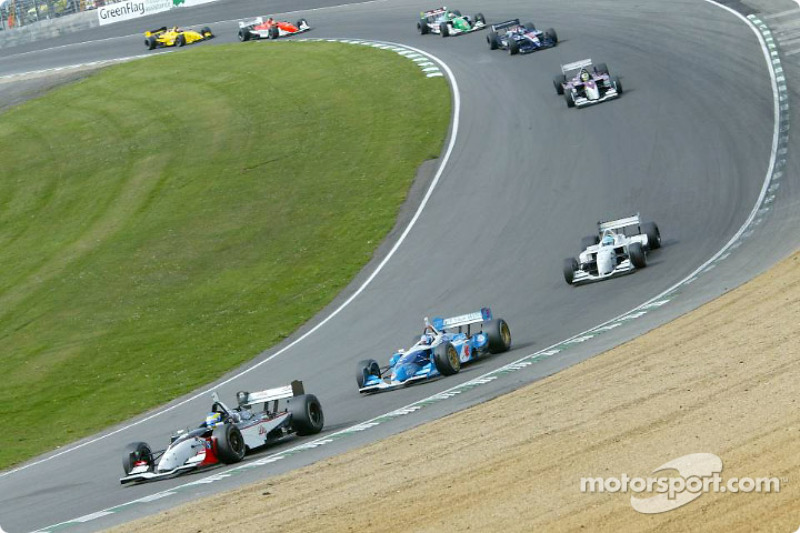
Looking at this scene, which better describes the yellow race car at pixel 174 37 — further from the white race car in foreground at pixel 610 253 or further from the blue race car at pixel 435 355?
the blue race car at pixel 435 355

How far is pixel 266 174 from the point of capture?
42219 mm

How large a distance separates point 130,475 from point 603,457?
838 cm

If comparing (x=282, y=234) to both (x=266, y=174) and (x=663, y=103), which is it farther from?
(x=663, y=103)

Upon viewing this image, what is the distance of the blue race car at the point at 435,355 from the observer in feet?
73.8

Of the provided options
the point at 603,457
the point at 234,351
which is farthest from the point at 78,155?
the point at 603,457

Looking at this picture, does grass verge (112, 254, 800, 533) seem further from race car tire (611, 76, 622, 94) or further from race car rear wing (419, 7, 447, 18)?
race car rear wing (419, 7, 447, 18)

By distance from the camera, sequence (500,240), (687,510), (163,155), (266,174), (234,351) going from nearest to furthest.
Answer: (687,510), (234,351), (500,240), (266,174), (163,155)

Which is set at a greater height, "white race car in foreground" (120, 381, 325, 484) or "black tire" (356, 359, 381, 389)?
"white race car in foreground" (120, 381, 325, 484)

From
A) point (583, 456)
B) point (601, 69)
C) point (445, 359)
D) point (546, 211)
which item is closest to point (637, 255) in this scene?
point (546, 211)

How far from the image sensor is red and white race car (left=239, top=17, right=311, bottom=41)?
6000 centimetres

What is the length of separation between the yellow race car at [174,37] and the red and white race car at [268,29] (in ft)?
11.3

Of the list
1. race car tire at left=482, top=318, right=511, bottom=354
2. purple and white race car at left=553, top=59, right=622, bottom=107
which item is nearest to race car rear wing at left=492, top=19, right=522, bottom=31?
purple and white race car at left=553, top=59, right=622, bottom=107

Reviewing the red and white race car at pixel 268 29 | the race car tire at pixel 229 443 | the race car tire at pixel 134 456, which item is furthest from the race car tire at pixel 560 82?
the race car tire at pixel 134 456

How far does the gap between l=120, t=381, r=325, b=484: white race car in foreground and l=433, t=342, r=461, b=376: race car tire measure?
2.61 metres
